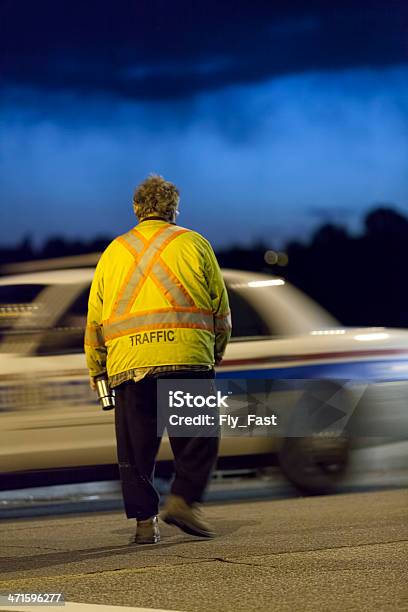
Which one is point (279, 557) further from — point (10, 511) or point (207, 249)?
point (10, 511)

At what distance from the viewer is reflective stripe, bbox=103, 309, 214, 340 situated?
22.6 ft

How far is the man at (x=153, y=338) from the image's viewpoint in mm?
6891

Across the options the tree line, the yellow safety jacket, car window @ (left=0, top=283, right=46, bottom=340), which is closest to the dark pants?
the yellow safety jacket

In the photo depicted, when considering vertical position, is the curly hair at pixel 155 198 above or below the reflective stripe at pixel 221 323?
above

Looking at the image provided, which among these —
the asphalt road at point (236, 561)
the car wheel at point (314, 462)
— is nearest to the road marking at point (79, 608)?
the asphalt road at point (236, 561)

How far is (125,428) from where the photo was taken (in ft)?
22.9

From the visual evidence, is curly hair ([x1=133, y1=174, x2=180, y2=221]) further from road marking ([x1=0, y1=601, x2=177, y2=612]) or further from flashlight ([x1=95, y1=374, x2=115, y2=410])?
road marking ([x1=0, y1=601, x2=177, y2=612])

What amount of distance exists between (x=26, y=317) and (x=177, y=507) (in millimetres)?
2992

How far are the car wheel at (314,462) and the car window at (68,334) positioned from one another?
1547 mm

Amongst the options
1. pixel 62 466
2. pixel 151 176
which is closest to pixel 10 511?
pixel 62 466

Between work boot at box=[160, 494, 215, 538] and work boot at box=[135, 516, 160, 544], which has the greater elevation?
work boot at box=[160, 494, 215, 538]

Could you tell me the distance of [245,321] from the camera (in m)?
9.88

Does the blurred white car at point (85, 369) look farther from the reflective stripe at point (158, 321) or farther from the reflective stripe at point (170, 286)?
the reflective stripe at point (170, 286)

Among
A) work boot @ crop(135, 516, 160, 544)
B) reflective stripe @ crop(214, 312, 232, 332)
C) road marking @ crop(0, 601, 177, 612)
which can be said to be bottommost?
work boot @ crop(135, 516, 160, 544)
